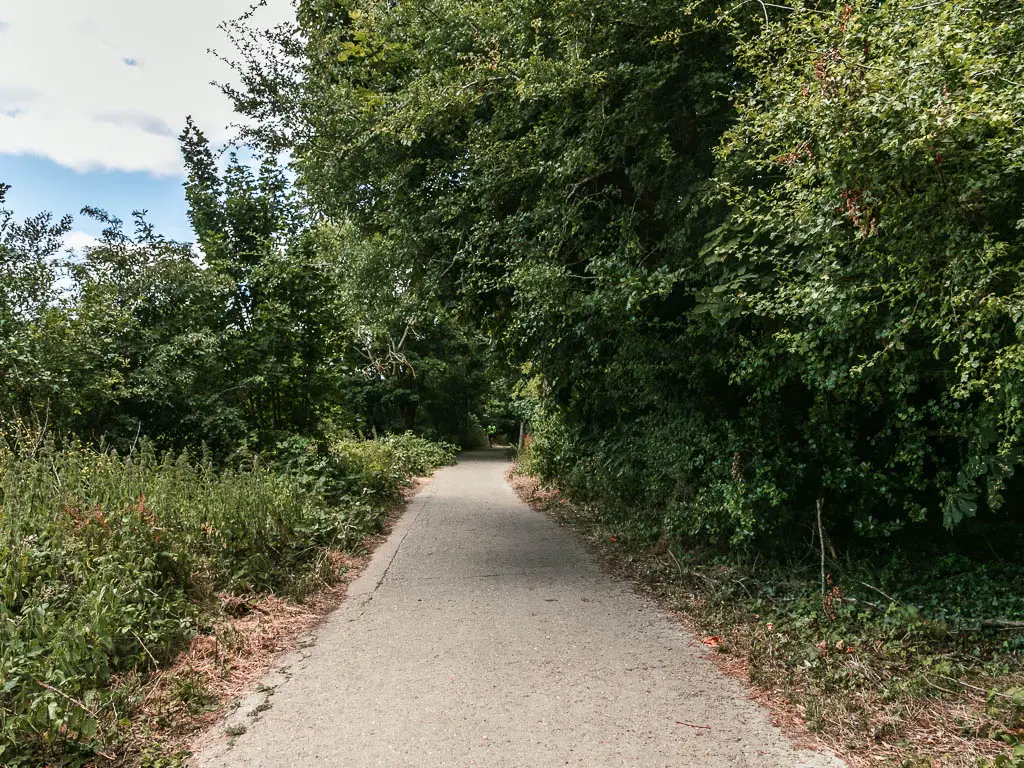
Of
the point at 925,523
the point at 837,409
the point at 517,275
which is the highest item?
the point at 517,275

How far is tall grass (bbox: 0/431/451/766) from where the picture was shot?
10.1 ft

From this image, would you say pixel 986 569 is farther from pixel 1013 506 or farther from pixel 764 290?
pixel 764 290

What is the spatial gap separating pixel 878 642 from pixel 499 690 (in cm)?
244

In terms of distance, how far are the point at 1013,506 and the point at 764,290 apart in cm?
277

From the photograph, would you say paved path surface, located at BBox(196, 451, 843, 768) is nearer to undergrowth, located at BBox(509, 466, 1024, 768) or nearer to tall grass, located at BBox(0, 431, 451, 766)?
undergrowth, located at BBox(509, 466, 1024, 768)

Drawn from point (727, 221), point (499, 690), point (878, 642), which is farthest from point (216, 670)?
point (727, 221)

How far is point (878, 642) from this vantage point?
4.05 m

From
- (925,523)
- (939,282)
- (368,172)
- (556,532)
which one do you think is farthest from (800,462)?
(368,172)

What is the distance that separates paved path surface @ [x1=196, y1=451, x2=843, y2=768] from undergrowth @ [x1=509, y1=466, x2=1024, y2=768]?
0.91 feet

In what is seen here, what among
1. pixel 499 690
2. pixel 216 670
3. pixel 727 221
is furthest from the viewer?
pixel 727 221

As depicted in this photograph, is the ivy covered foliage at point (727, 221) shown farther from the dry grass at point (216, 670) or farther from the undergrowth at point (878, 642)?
the dry grass at point (216, 670)

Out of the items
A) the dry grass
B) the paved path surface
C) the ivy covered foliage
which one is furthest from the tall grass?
the ivy covered foliage

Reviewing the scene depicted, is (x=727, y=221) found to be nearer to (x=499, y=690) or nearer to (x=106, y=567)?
(x=499, y=690)

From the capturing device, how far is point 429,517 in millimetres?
10836
